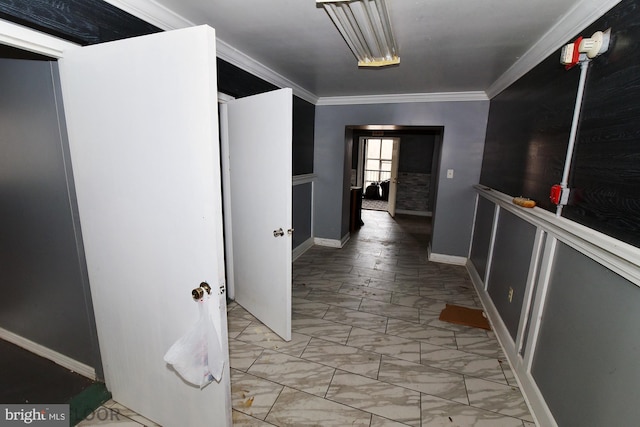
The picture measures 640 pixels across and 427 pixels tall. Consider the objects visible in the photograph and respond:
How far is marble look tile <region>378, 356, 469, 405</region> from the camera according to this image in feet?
5.83

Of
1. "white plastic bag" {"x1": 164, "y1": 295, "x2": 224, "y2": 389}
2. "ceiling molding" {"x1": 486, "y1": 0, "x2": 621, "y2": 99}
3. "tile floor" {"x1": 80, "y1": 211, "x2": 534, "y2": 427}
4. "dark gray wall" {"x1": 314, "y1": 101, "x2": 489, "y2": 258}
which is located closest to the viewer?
"white plastic bag" {"x1": 164, "y1": 295, "x2": 224, "y2": 389}

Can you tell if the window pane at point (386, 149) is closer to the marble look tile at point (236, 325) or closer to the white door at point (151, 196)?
the marble look tile at point (236, 325)

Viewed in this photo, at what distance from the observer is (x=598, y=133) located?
4.31ft

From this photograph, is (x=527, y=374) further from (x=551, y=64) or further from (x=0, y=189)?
(x=0, y=189)

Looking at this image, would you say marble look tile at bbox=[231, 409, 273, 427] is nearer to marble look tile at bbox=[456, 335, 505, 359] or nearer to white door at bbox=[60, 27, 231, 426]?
white door at bbox=[60, 27, 231, 426]

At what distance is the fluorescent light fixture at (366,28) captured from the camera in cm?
148

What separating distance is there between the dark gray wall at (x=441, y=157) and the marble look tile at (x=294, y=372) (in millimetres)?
2569

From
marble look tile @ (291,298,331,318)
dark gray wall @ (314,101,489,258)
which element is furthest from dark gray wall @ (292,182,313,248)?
marble look tile @ (291,298,331,318)

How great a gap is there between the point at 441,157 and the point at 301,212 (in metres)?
2.01

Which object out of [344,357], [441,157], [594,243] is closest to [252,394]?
[344,357]

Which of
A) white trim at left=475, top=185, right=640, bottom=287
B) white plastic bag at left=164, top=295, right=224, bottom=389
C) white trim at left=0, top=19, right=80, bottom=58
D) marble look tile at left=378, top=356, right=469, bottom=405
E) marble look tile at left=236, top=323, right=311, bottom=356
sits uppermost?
white trim at left=0, top=19, right=80, bottom=58

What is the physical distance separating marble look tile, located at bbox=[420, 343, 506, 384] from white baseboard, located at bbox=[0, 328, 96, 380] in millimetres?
2162

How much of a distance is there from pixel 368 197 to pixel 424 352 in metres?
7.09

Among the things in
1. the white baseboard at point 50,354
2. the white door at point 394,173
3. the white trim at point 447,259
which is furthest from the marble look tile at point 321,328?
the white door at point 394,173
